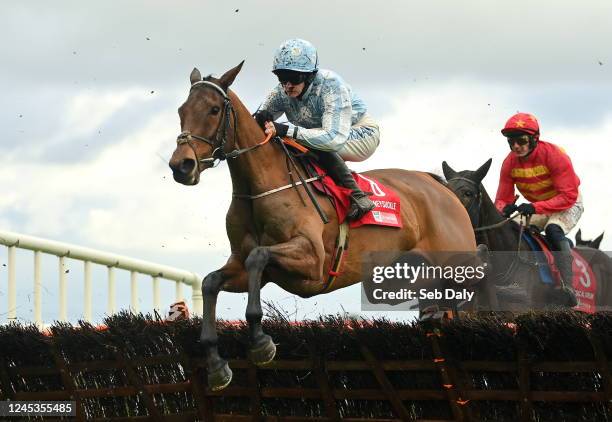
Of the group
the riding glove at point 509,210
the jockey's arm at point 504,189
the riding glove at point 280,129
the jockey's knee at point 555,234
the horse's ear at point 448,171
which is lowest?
the jockey's knee at point 555,234

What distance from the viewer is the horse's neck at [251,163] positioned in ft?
27.1

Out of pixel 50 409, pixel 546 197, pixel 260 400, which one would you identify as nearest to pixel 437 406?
pixel 260 400

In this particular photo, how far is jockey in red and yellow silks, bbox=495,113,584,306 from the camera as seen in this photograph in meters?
→ 10.6

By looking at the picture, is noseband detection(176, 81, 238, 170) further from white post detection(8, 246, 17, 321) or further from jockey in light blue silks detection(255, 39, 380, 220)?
white post detection(8, 246, 17, 321)

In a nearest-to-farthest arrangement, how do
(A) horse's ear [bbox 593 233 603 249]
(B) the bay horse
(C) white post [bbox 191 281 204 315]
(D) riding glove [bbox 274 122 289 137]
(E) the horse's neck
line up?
1. (B) the bay horse
2. (E) the horse's neck
3. (D) riding glove [bbox 274 122 289 137]
4. (A) horse's ear [bbox 593 233 603 249]
5. (C) white post [bbox 191 281 204 315]

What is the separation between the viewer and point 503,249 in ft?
35.2

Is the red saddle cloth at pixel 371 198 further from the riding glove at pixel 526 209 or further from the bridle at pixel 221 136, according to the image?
the riding glove at pixel 526 209

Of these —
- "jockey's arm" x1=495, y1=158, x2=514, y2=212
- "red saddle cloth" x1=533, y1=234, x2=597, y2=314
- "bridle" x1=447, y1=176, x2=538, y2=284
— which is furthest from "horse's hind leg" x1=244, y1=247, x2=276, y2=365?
"jockey's arm" x1=495, y1=158, x2=514, y2=212

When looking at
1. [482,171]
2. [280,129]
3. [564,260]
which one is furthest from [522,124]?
[280,129]

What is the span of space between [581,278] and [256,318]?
4.21m

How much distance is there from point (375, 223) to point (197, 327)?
1.50m

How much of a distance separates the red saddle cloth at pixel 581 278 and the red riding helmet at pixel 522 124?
98cm

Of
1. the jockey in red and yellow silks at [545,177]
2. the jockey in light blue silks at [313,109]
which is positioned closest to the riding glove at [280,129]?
the jockey in light blue silks at [313,109]

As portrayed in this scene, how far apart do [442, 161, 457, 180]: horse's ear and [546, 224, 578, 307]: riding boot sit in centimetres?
96
